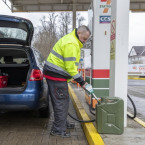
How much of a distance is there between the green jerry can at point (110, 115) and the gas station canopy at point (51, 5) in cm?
1350

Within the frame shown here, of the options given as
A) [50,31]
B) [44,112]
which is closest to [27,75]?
[44,112]

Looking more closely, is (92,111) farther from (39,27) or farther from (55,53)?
(39,27)

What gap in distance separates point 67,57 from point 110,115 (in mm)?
1181

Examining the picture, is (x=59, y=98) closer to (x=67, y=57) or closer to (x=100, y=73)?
(x=67, y=57)

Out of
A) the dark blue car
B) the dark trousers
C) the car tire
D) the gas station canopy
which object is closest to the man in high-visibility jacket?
the dark trousers

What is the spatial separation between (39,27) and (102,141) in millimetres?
28148

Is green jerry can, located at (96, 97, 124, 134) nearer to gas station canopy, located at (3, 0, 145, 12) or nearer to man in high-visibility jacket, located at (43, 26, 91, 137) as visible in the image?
man in high-visibility jacket, located at (43, 26, 91, 137)

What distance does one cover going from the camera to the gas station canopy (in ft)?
50.7

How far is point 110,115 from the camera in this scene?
11.3ft

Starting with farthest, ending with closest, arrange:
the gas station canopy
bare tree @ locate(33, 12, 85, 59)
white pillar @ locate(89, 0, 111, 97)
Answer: bare tree @ locate(33, 12, 85, 59)
the gas station canopy
white pillar @ locate(89, 0, 111, 97)

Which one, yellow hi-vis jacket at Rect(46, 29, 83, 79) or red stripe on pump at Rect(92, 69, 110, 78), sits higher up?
yellow hi-vis jacket at Rect(46, 29, 83, 79)

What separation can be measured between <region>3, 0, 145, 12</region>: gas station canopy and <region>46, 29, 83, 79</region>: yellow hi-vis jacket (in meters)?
12.8

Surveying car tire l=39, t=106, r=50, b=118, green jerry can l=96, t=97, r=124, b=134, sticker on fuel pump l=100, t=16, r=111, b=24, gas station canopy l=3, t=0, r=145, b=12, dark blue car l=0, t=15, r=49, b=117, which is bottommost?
car tire l=39, t=106, r=50, b=118

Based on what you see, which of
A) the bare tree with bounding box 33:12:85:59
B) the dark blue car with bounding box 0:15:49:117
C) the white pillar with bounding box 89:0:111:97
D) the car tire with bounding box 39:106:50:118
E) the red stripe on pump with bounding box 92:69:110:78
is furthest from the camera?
the bare tree with bounding box 33:12:85:59
